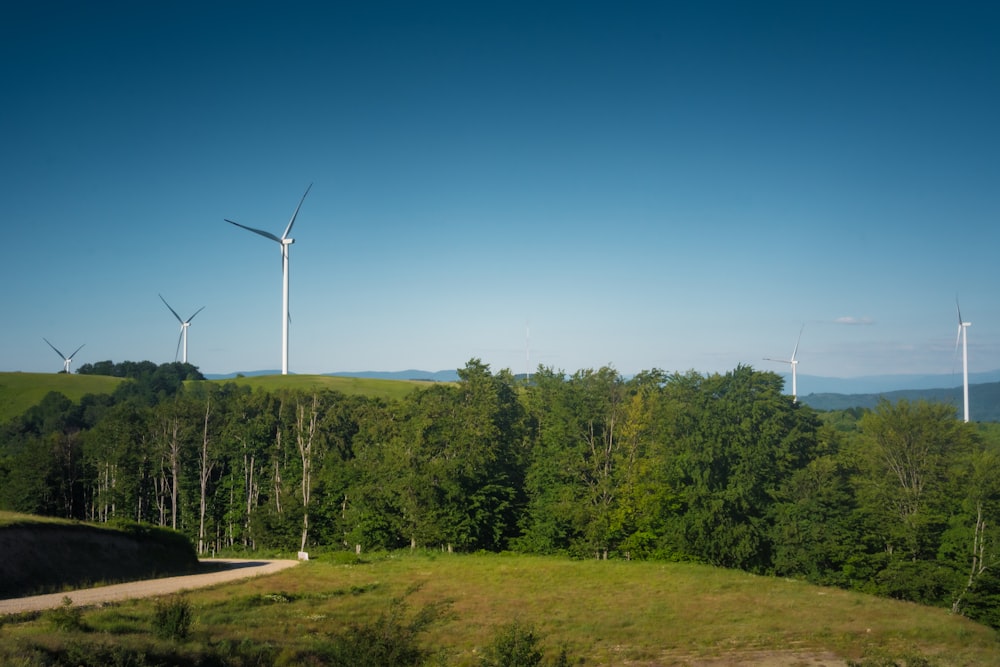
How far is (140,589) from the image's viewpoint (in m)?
28.9

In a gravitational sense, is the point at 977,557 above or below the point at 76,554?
below

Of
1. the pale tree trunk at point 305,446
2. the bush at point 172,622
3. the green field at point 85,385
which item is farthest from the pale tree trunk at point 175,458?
the bush at point 172,622

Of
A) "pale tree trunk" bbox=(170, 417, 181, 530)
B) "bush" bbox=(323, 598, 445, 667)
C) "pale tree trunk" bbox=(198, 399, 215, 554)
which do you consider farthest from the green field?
"bush" bbox=(323, 598, 445, 667)

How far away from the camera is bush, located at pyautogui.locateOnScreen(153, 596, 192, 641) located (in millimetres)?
16969

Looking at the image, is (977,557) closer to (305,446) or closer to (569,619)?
(569,619)

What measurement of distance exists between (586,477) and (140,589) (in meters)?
34.9

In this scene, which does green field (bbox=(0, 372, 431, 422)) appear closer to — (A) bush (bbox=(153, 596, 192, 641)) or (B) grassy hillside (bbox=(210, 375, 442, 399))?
(B) grassy hillside (bbox=(210, 375, 442, 399))

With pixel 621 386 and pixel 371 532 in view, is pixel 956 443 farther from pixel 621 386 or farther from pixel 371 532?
pixel 371 532

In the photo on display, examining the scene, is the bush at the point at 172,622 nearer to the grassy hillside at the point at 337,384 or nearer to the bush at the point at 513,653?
the bush at the point at 513,653

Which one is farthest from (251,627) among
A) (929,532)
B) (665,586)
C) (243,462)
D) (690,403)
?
(243,462)

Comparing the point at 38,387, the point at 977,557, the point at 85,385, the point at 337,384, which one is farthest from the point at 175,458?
the point at 977,557

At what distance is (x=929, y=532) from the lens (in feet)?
144

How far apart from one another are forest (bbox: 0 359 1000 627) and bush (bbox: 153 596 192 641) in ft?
120

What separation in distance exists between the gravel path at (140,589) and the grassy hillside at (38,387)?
88.1 metres
